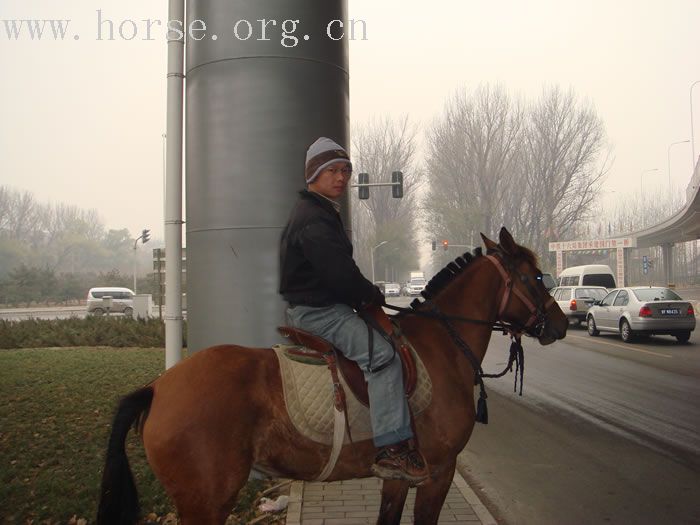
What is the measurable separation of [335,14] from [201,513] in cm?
533

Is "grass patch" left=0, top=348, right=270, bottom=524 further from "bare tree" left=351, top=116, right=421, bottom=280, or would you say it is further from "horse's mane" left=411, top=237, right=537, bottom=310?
"bare tree" left=351, top=116, right=421, bottom=280

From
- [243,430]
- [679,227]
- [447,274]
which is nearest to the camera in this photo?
[243,430]

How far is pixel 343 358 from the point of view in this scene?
131 inches

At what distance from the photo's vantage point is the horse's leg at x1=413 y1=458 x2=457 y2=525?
11.2 ft

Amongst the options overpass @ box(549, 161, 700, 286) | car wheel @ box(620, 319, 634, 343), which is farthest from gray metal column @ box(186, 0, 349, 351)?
overpass @ box(549, 161, 700, 286)

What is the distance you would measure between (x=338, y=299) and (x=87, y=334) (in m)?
16.1

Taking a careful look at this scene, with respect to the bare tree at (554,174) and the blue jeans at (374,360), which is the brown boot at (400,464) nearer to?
the blue jeans at (374,360)

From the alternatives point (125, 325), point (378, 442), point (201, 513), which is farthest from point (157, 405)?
point (125, 325)

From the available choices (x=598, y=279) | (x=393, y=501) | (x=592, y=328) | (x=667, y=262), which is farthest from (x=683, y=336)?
(x=667, y=262)

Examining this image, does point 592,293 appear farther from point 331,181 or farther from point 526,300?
point 331,181

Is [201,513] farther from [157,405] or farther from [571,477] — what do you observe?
[571,477]

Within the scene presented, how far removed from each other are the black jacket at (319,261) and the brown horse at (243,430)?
0.42 meters

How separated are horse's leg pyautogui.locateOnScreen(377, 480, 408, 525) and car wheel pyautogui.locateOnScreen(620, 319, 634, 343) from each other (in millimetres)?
16662

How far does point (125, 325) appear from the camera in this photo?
1778 cm
